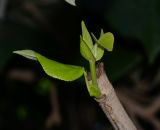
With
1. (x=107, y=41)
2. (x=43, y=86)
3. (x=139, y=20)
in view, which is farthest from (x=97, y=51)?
(x=43, y=86)

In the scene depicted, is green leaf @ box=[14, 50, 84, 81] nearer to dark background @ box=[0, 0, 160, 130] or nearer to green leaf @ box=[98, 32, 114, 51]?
green leaf @ box=[98, 32, 114, 51]

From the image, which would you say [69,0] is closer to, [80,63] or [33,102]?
[80,63]

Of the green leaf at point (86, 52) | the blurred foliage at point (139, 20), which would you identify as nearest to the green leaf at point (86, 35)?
the green leaf at point (86, 52)

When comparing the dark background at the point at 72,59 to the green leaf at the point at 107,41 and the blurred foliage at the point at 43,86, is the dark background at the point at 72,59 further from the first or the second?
the green leaf at the point at 107,41

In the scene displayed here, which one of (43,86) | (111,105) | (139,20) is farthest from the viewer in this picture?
(43,86)

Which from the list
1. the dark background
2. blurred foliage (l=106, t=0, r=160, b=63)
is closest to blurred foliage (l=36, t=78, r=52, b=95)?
the dark background

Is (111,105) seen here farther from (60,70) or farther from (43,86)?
(43,86)

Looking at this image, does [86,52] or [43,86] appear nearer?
[86,52]
